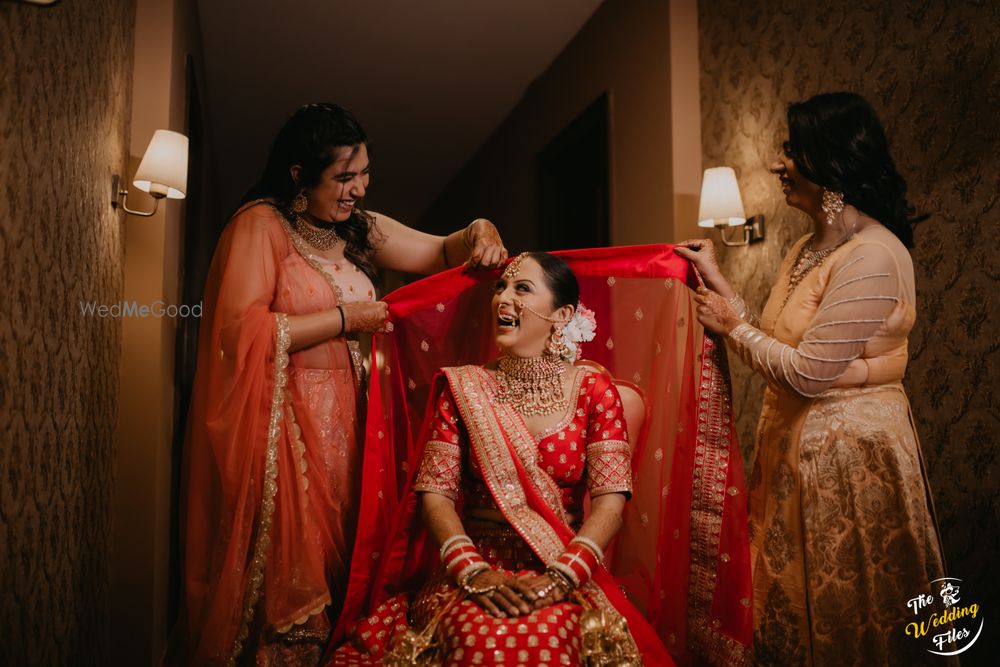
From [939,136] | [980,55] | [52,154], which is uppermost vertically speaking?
[980,55]

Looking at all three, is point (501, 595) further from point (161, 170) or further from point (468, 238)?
point (161, 170)

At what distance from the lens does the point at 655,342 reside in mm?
2375

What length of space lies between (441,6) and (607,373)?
296 centimetres

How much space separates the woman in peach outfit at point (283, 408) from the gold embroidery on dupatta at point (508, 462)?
0.47 metres

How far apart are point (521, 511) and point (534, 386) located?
34 cm

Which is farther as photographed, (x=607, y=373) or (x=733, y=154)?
(x=733, y=154)

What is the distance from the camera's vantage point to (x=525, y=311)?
7.00 ft

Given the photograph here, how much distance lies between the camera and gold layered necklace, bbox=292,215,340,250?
2.46 meters

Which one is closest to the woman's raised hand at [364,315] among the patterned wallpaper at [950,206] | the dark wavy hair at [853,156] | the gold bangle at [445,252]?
the gold bangle at [445,252]

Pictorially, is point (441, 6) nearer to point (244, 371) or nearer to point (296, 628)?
point (244, 371)

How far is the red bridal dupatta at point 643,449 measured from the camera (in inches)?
85.0

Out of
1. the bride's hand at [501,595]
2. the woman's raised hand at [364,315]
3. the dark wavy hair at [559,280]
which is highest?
the dark wavy hair at [559,280]

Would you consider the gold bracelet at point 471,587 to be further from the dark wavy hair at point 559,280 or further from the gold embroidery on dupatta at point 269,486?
the dark wavy hair at point 559,280

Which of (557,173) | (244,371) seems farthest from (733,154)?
(244,371)
